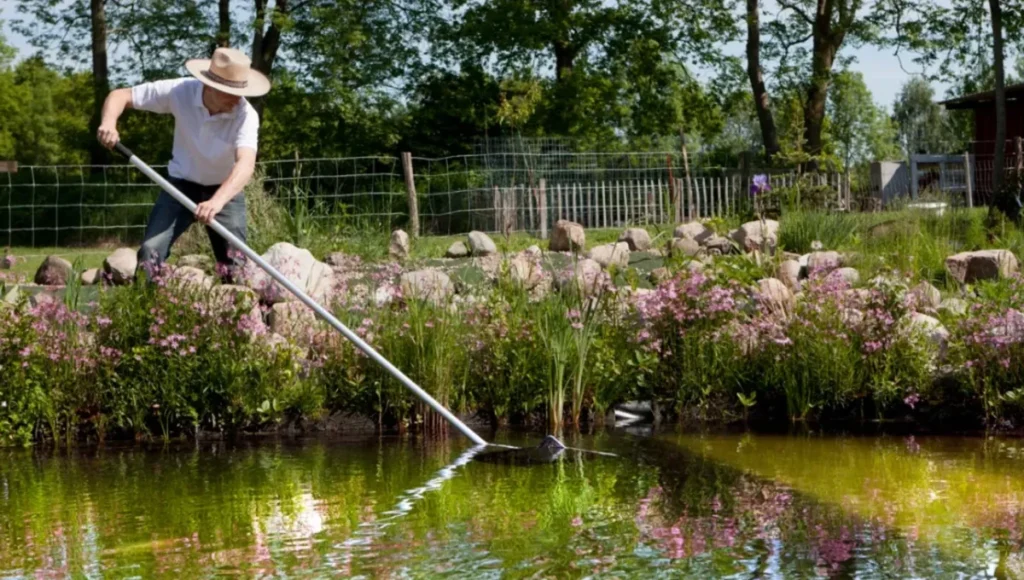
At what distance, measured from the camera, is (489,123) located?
26.0 meters

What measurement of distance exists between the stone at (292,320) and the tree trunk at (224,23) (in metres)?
19.1

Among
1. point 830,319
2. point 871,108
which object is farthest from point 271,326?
point 871,108

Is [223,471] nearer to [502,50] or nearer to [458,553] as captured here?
[458,553]

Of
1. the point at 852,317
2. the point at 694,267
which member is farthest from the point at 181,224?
the point at 852,317

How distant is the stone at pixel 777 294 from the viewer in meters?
7.75

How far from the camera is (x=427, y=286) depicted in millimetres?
8016

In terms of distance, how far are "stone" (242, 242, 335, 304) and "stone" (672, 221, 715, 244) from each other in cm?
442

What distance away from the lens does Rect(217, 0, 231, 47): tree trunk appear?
25984 millimetres

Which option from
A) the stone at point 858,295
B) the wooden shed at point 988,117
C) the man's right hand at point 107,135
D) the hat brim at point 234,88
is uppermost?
the wooden shed at point 988,117

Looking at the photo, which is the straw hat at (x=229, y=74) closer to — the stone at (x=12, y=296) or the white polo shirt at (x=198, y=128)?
the white polo shirt at (x=198, y=128)

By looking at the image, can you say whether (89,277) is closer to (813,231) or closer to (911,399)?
(813,231)

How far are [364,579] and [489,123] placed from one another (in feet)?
72.9

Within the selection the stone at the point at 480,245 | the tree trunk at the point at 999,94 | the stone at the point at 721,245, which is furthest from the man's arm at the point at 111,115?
the tree trunk at the point at 999,94

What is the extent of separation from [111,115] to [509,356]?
2.37 meters
